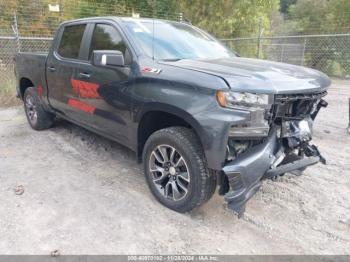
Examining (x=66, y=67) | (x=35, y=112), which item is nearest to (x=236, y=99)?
(x=66, y=67)

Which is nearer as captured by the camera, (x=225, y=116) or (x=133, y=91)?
(x=225, y=116)

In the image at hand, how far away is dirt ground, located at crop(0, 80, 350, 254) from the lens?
2.91m

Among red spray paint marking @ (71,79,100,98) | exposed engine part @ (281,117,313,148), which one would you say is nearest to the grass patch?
red spray paint marking @ (71,79,100,98)

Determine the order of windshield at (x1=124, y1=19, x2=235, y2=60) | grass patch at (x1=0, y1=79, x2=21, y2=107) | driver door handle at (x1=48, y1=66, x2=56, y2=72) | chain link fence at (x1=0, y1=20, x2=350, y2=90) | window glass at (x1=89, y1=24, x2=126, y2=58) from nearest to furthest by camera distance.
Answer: windshield at (x1=124, y1=19, x2=235, y2=60) → window glass at (x1=89, y1=24, x2=126, y2=58) → driver door handle at (x1=48, y1=66, x2=56, y2=72) → grass patch at (x1=0, y1=79, x2=21, y2=107) → chain link fence at (x1=0, y1=20, x2=350, y2=90)

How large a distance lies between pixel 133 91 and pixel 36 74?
2.80m

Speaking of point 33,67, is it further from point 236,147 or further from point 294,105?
point 294,105

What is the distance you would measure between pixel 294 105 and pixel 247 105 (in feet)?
1.99

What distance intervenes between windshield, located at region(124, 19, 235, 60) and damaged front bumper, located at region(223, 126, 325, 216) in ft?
4.52

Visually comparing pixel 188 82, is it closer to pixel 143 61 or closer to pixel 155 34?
pixel 143 61

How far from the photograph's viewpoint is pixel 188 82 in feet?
9.83

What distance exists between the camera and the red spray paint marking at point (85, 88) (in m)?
4.13

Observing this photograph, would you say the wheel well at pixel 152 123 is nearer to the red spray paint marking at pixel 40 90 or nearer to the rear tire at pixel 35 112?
the red spray paint marking at pixel 40 90

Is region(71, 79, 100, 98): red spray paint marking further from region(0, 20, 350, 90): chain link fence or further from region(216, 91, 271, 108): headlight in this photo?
region(0, 20, 350, 90): chain link fence

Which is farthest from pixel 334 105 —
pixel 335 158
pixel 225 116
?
pixel 225 116
